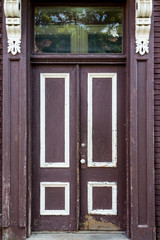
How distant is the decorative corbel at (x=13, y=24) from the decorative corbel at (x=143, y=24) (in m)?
1.67

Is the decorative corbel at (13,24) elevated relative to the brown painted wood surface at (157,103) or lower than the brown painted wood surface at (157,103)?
elevated

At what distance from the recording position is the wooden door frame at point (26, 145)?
389cm

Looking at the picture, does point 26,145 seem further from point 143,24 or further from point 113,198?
point 143,24

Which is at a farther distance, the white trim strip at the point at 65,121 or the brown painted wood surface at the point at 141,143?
the white trim strip at the point at 65,121

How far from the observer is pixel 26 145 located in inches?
156

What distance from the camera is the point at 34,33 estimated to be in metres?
4.23

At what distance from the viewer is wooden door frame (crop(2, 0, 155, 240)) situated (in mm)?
3895

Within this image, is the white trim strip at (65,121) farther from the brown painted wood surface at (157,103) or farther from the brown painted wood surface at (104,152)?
the brown painted wood surface at (157,103)

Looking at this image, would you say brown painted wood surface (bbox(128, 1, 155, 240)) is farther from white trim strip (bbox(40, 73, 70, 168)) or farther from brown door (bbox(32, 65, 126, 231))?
white trim strip (bbox(40, 73, 70, 168))

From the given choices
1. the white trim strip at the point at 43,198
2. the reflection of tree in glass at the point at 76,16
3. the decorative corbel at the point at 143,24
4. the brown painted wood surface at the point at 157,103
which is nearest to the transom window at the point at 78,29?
the reflection of tree in glass at the point at 76,16

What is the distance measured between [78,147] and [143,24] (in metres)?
2.01

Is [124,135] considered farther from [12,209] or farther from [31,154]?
[12,209]

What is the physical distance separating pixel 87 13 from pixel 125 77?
A: 1.16 meters

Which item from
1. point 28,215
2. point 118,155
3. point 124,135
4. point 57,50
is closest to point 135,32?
point 57,50
